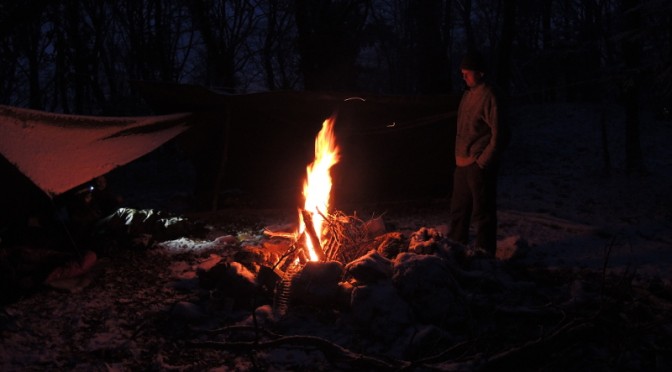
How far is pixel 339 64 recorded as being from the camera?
13.8m

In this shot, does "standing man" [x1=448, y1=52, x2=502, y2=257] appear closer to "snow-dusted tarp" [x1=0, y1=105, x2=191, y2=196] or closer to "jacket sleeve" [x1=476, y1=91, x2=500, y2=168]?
"jacket sleeve" [x1=476, y1=91, x2=500, y2=168]

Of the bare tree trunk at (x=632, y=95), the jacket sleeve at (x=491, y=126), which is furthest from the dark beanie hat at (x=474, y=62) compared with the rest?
the bare tree trunk at (x=632, y=95)

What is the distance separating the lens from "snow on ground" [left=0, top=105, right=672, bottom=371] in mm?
2883

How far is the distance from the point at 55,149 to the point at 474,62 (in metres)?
3.87

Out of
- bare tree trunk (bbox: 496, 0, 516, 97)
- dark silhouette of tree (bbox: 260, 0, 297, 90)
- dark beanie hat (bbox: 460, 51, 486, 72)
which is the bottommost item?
dark beanie hat (bbox: 460, 51, 486, 72)

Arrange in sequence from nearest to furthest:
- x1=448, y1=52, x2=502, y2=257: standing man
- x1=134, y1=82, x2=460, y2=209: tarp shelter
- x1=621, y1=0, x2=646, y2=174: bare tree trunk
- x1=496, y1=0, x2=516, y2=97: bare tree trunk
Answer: x1=448, y1=52, x2=502, y2=257: standing man
x1=134, y1=82, x2=460, y2=209: tarp shelter
x1=621, y1=0, x2=646, y2=174: bare tree trunk
x1=496, y1=0, x2=516, y2=97: bare tree trunk

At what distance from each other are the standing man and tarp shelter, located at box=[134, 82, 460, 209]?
2.03 meters

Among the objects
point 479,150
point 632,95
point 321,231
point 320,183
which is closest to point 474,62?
point 479,150

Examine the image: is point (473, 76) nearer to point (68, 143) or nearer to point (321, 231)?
point (321, 231)

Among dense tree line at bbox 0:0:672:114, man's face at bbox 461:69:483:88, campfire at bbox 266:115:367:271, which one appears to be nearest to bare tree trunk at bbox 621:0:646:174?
dense tree line at bbox 0:0:672:114

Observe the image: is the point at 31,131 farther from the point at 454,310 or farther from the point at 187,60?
the point at 187,60

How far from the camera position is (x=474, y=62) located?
4.15 meters

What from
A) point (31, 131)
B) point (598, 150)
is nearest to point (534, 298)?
point (31, 131)

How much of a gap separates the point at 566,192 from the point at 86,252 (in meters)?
8.05
